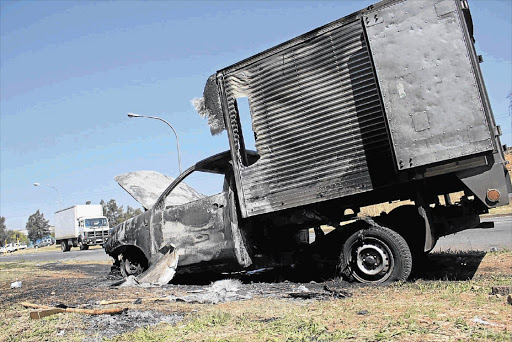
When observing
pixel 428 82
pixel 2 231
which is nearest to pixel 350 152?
pixel 428 82

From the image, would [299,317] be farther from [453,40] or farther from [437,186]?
[453,40]

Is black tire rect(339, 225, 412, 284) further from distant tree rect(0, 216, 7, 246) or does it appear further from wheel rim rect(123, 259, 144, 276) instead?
distant tree rect(0, 216, 7, 246)

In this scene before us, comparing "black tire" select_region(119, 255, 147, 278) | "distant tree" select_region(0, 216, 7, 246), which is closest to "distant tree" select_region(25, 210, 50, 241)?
"distant tree" select_region(0, 216, 7, 246)

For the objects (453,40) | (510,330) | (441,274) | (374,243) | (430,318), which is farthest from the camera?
(441,274)

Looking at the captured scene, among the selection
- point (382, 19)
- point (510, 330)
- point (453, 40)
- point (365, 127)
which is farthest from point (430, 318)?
point (382, 19)

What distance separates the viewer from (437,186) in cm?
564

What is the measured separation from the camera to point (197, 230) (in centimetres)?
671

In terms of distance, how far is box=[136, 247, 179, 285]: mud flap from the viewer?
22.1 feet

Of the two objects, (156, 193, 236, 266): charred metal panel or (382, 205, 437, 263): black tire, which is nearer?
(382, 205, 437, 263): black tire

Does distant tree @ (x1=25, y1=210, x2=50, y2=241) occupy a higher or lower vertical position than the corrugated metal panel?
higher

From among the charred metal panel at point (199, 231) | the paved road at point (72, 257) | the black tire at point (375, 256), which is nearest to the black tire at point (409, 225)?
the black tire at point (375, 256)

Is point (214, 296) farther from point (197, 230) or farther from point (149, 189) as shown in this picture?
point (149, 189)

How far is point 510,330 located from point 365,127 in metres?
2.80

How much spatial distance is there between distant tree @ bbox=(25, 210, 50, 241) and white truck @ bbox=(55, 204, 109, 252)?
239 ft
